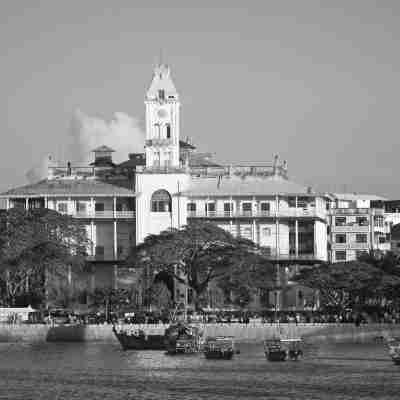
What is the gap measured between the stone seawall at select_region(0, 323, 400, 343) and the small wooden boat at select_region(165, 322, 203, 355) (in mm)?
12312

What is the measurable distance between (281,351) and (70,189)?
6455 centimetres

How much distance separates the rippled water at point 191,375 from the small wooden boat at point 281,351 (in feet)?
3.91

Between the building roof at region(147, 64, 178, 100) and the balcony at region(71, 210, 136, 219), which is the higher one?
the building roof at region(147, 64, 178, 100)

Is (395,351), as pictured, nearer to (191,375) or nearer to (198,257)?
(191,375)

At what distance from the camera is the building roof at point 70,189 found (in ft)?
602

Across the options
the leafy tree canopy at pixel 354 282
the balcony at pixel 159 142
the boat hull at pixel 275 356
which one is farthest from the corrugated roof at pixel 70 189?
the boat hull at pixel 275 356

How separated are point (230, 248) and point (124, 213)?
21065 millimetres

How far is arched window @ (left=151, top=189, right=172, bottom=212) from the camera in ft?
593

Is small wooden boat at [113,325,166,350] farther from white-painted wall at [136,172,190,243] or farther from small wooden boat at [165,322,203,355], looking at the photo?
white-painted wall at [136,172,190,243]

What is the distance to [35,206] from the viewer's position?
183 metres

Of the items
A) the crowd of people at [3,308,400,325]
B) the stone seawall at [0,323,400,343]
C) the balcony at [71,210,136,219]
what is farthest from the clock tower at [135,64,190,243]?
the stone seawall at [0,323,400,343]

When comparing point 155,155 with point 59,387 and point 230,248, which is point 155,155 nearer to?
point 230,248

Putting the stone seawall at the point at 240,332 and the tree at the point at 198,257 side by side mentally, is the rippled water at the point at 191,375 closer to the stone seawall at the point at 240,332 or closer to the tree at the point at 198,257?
the stone seawall at the point at 240,332

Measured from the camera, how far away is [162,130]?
182 meters
